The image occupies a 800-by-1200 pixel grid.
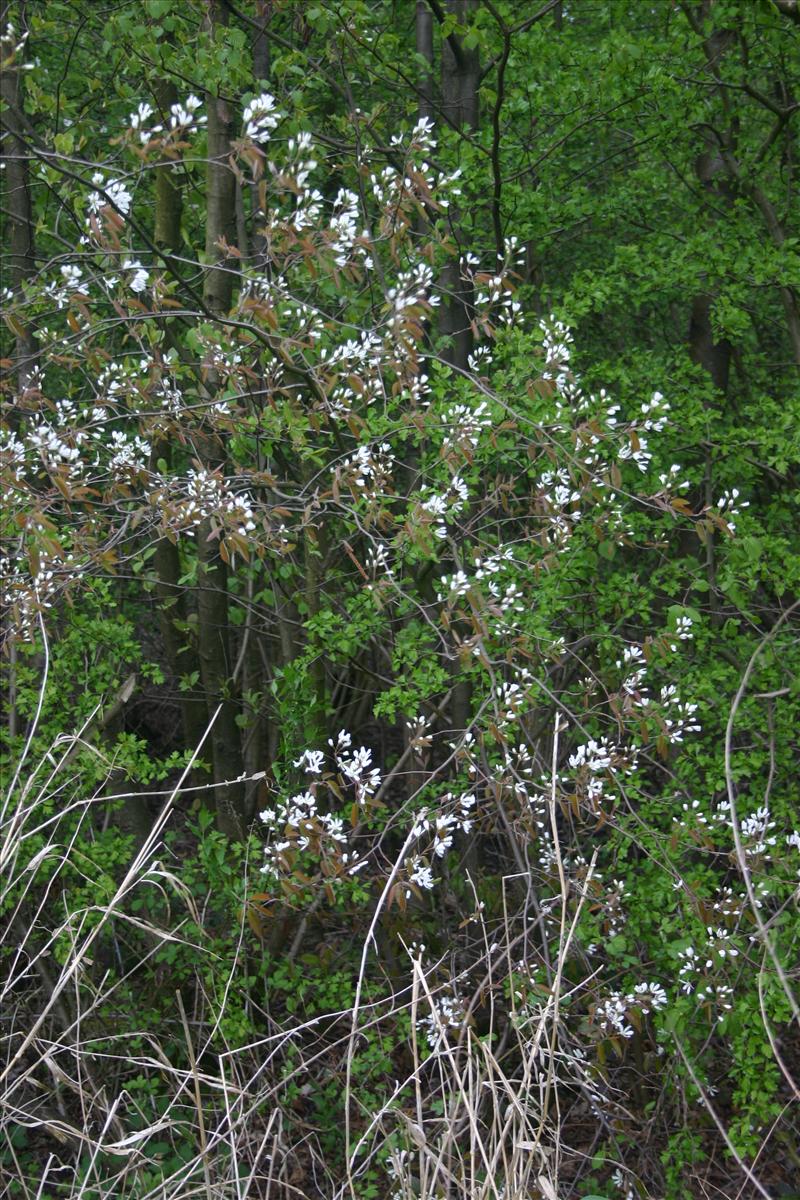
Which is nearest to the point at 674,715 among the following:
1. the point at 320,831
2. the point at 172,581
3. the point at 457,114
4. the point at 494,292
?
the point at 320,831

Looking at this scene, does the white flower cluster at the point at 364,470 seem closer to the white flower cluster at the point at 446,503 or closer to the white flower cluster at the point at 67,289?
the white flower cluster at the point at 446,503

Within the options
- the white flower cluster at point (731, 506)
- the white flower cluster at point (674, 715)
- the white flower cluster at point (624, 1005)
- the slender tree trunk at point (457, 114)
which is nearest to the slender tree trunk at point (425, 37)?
the slender tree trunk at point (457, 114)

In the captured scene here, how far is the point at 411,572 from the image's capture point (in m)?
5.87

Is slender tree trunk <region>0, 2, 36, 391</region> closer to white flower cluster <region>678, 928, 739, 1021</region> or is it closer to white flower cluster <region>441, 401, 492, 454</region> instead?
white flower cluster <region>441, 401, 492, 454</region>

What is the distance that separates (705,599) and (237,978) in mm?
2826

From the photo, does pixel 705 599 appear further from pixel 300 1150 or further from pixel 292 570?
pixel 300 1150

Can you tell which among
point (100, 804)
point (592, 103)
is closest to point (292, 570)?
point (100, 804)

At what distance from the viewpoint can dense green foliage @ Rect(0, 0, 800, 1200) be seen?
4074 mm

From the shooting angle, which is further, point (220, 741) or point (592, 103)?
point (220, 741)

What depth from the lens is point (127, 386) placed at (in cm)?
414

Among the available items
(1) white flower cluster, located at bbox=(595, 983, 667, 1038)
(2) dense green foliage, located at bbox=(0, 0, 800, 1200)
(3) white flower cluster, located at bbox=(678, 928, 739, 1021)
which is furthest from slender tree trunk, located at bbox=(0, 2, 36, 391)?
(3) white flower cluster, located at bbox=(678, 928, 739, 1021)

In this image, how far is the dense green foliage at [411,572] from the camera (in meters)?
4.07

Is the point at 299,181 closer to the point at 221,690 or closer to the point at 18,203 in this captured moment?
the point at 221,690

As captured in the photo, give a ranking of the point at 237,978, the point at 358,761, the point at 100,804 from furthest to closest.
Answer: the point at 100,804
the point at 237,978
the point at 358,761
